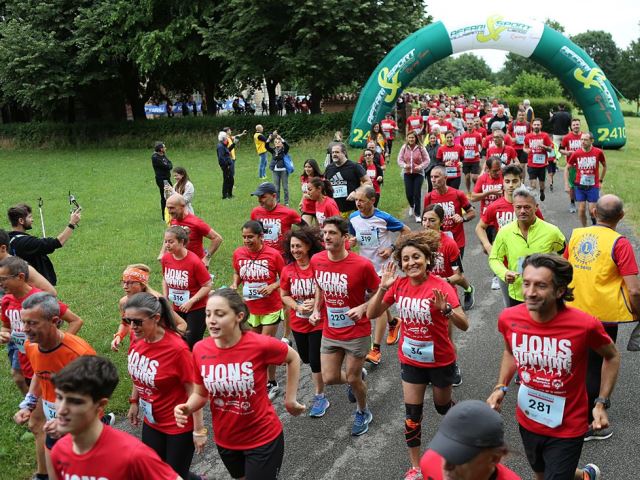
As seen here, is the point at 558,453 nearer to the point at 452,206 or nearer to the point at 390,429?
the point at 390,429

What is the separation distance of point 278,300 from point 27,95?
3127 cm

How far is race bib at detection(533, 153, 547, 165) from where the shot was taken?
52.0 ft

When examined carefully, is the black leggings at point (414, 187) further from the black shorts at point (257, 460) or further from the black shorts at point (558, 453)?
the black shorts at point (257, 460)

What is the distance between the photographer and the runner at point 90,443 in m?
3.11

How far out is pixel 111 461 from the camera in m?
3.11

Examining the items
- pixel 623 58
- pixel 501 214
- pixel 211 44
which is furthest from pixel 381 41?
pixel 623 58

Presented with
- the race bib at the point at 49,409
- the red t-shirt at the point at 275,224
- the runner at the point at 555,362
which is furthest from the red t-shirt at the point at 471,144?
the race bib at the point at 49,409

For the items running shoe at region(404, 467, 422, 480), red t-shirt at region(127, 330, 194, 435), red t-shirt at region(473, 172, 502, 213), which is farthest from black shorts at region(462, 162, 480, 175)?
red t-shirt at region(127, 330, 194, 435)

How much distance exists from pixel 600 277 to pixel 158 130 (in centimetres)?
3380

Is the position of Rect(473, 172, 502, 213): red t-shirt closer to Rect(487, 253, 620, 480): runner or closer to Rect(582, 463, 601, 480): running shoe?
Rect(582, 463, 601, 480): running shoe

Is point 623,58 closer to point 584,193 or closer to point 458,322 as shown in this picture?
point 584,193

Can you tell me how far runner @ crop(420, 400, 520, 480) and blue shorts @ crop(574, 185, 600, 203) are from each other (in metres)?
10.9

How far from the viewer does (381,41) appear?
29.2 meters

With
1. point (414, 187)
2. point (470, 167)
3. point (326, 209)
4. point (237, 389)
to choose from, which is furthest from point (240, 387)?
point (470, 167)
